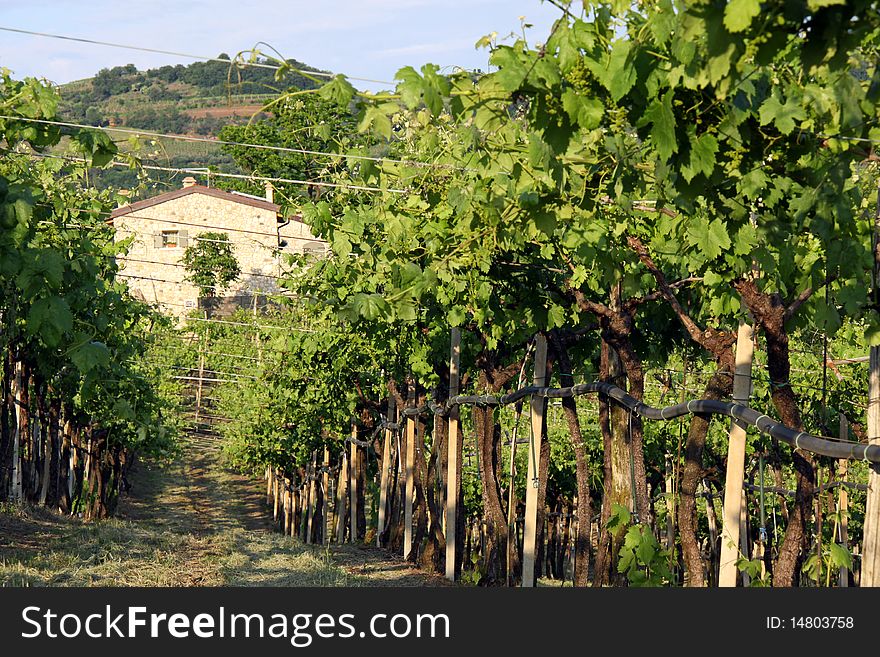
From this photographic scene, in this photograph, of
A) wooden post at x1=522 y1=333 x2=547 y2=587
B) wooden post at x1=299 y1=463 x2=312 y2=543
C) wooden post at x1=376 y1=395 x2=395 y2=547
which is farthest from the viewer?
wooden post at x1=299 y1=463 x2=312 y2=543

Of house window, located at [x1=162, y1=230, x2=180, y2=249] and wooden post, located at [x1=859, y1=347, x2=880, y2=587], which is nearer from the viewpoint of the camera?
wooden post, located at [x1=859, y1=347, x2=880, y2=587]

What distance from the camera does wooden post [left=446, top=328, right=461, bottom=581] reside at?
15.8 m

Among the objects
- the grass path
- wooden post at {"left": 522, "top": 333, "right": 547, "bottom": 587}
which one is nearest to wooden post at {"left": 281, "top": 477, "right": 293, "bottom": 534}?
the grass path

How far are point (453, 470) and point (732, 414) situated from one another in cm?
800

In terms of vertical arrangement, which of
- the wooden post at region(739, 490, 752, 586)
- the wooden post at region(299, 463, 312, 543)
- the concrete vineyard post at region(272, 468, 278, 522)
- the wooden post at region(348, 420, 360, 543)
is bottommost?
the concrete vineyard post at region(272, 468, 278, 522)

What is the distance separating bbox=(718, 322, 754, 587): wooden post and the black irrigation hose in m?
0.14

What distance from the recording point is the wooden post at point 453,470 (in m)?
15.8

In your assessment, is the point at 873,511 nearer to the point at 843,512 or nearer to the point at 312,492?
the point at 843,512

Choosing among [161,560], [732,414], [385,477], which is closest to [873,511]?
[732,414]

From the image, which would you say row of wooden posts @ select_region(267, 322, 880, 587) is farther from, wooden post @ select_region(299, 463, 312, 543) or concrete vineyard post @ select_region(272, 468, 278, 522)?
concrete vineyard post @ select_region(272, 468, 278, 522)

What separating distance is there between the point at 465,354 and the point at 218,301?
52.6m

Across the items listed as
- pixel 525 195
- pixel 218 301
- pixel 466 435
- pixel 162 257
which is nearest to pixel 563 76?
pixel 525 195

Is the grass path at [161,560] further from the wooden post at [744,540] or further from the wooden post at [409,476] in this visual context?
the wooden post at [744,540]

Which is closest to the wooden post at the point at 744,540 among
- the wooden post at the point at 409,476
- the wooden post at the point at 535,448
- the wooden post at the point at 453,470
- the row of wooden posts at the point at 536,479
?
the row of wooden posts at the point at 536,479
